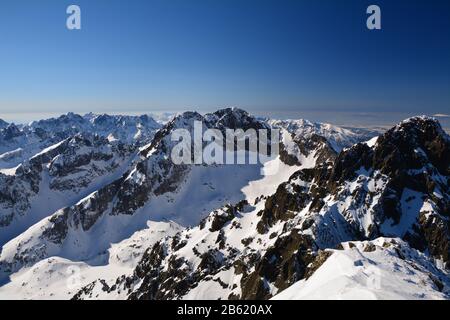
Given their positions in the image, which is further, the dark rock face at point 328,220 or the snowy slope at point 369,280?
the dark rock face at point 328,220

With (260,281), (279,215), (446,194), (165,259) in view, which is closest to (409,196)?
(446,194)

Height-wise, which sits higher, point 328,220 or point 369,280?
point 369,280

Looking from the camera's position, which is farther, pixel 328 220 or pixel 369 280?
pixel 328 220

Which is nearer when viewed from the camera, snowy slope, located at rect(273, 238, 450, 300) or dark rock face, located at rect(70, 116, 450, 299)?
snowy slope, located at rect(273, 238, 450, 300)
